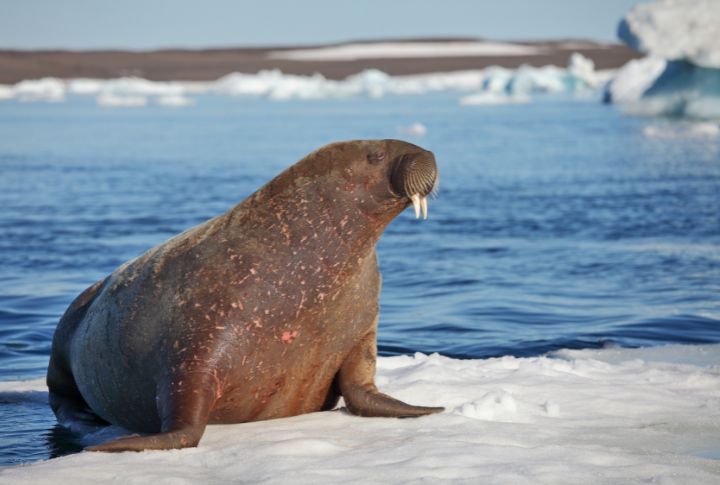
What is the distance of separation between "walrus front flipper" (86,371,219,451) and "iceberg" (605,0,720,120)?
2674 centimetres

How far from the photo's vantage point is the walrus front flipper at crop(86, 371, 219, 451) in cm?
422

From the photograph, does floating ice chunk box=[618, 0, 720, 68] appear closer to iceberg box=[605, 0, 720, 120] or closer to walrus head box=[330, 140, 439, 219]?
iceberg box=[605, 0, 720, 120]

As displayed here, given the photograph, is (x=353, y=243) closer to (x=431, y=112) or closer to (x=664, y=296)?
(x=664, y=296)

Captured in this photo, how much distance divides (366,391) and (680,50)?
2623 centimetres

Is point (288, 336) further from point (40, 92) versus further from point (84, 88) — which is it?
point (84, 88)

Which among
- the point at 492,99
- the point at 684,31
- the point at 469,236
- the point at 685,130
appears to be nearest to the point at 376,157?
the point at 469,236

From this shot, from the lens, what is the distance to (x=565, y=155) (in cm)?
2591

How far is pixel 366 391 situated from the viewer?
490 centimetres

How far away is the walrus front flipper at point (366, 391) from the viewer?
4781 millimetres

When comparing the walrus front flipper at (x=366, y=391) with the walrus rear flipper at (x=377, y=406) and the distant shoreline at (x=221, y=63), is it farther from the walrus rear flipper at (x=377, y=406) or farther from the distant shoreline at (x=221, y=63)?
the distant shoreline at (x=221, y=63)

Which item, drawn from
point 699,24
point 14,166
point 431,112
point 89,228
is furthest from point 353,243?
point 431,112

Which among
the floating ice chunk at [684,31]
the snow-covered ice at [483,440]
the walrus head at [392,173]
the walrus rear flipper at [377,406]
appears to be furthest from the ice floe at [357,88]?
the walrus rear flipper at [377,406]

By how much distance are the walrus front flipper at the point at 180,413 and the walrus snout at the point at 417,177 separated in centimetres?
111

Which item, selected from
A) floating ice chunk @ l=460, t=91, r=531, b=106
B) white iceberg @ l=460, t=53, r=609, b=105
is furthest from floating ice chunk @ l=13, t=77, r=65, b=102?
white iceberg @ l=460, t=53, r=609, b=105
